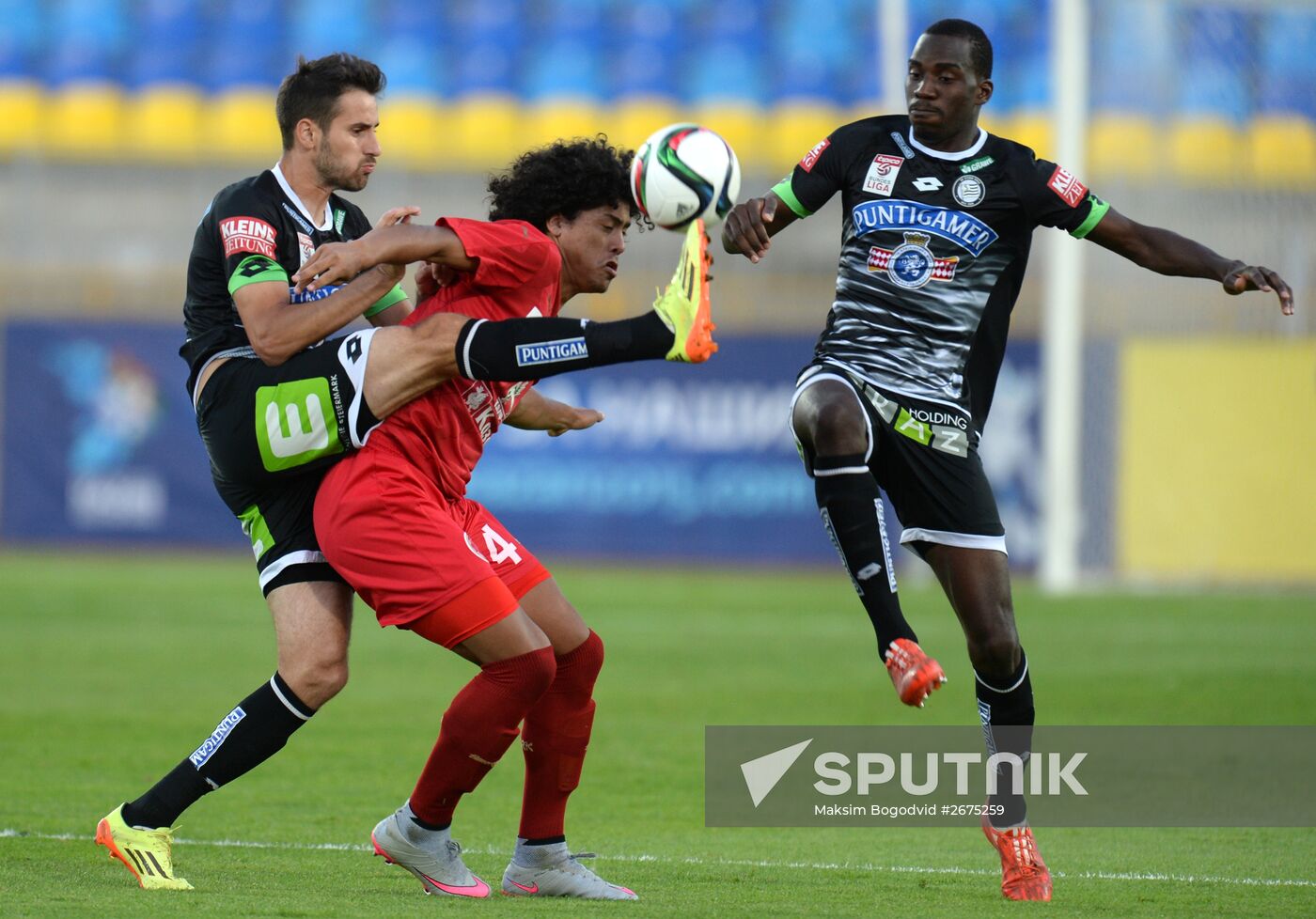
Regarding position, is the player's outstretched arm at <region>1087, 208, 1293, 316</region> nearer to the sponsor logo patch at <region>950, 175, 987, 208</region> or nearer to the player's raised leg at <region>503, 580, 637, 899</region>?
the sponsor logo patch at <region>950, 175, 987, 208</region>

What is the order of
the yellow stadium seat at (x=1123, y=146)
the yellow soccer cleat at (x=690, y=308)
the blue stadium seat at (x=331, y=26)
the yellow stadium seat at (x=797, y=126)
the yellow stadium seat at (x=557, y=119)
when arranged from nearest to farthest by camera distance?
the yellow soccer cleat at (x=690, y=308) < the yellow stadium seat at (x=1123, y=146) < the yellow stadium seat at (x=797, y=126) < the yellow stadium seat at (x=557, y=119) < the blue stadium seat at (x=331, y=26)

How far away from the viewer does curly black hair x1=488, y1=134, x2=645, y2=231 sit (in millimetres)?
5297

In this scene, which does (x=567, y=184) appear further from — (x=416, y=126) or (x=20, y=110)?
(x=20, y=110)

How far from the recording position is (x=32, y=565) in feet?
61.1

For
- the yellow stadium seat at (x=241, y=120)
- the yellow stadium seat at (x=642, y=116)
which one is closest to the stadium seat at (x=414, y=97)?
the yellow stadium seat at (x=241, y=120)

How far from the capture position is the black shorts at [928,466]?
5.55m

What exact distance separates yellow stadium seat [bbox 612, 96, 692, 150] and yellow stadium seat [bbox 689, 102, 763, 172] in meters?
0.29

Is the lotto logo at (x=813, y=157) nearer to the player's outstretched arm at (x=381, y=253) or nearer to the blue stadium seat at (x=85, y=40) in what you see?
the player's outstretched arm at (x=381, y=253)

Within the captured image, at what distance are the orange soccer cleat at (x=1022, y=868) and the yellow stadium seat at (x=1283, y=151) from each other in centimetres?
1280

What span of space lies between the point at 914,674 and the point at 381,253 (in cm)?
188

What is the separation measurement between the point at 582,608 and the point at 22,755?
735 cm

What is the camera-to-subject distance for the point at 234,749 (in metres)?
5.18

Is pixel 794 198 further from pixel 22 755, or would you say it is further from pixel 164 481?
pixel 164 481

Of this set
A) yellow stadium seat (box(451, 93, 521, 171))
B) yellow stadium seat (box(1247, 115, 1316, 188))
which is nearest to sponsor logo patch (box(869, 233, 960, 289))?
yellow stadium seat (box(1247, 115, 1316, 188))
